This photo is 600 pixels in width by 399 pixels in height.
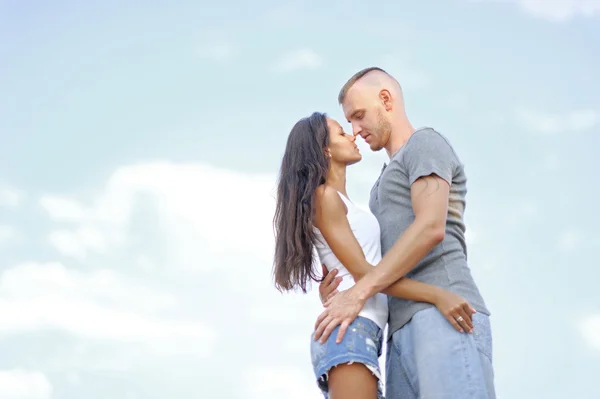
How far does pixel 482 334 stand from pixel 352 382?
33.8 inches

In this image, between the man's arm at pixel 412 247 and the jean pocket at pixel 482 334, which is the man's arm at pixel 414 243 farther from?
the jean pocket at pixel 482 334

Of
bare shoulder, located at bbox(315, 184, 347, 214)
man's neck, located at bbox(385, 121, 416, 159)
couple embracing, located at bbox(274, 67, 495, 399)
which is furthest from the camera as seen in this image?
man's neck, located at bbox(385, 121, 416, 159)

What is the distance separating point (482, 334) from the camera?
4527mm

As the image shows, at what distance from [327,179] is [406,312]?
3.77 ft

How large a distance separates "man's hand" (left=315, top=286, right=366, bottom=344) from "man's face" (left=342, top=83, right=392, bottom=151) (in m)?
1.42

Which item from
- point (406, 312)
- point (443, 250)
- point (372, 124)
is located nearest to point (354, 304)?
point (406, 312)

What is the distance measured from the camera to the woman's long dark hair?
491 centimetres

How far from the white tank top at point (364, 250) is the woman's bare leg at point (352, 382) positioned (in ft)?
1.31

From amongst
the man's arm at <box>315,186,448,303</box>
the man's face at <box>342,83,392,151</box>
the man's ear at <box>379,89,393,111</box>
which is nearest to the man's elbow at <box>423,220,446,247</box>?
the man's arm at <box>315,186,448,303</box>

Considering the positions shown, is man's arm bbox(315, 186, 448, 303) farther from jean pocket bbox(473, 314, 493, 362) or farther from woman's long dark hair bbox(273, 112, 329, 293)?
jean pocket bbox(473, 314, 493, 362)

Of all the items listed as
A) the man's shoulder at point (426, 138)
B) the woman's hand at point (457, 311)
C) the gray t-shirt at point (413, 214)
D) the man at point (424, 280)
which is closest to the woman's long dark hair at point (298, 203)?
the man at point (424, 280)

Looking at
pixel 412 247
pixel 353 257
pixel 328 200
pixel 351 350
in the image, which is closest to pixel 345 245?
pixel 353 257

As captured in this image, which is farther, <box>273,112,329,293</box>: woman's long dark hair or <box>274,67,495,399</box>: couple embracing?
<box>273,112,329,293</box>: woman's long dark hair

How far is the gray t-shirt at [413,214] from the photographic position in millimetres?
4641
